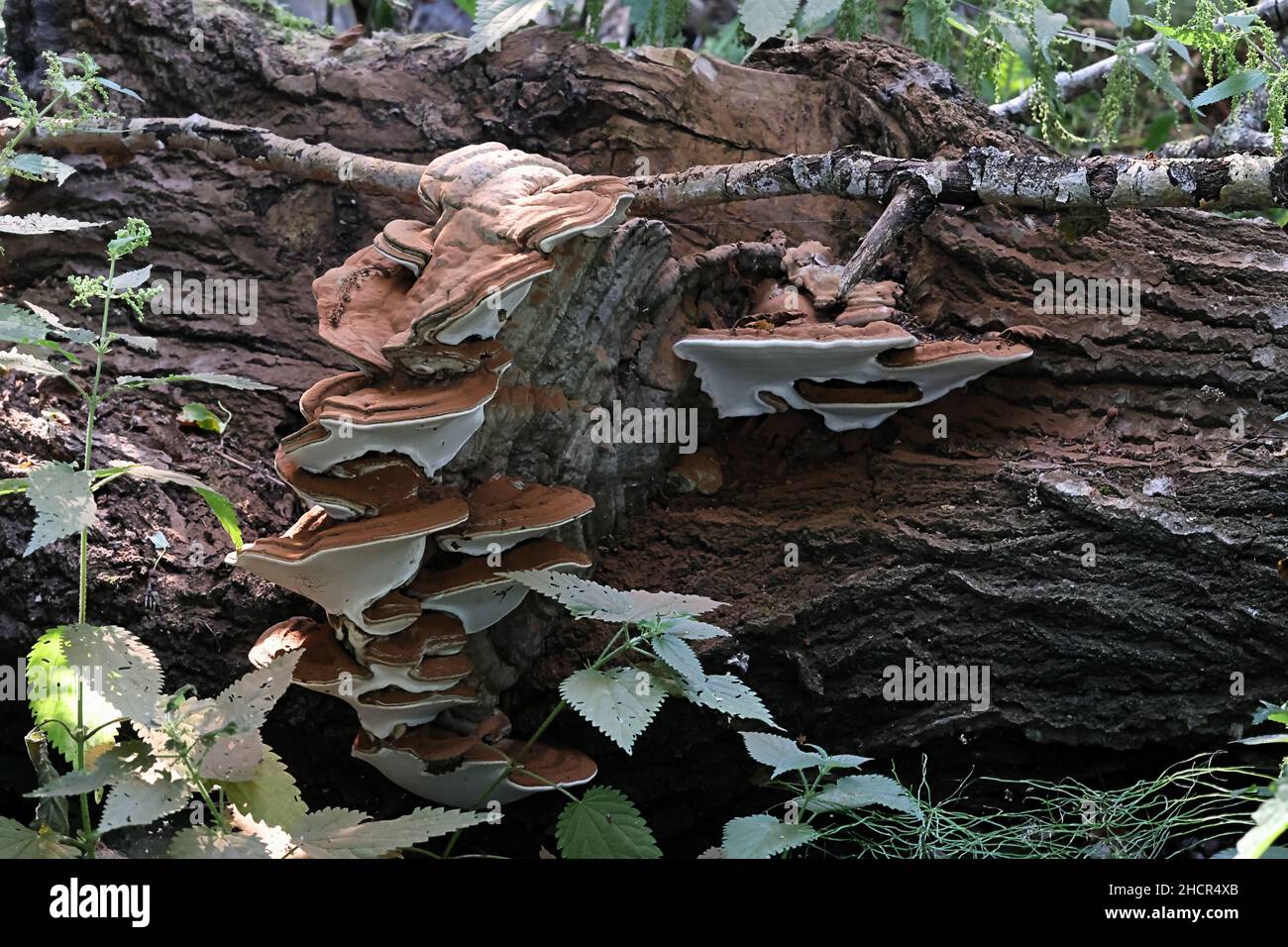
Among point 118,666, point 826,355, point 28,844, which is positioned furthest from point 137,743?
point 826,355

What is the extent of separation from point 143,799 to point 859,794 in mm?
1896

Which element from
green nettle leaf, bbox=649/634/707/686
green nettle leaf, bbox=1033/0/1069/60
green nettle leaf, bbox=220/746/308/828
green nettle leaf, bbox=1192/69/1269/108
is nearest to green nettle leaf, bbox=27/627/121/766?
green nettle leaf, bbox=220/746/308/828

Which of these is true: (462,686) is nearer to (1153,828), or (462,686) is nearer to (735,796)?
(735,796)

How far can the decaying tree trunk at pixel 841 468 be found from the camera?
3.76 metres

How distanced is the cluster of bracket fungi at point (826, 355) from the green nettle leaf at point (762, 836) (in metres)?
1.54

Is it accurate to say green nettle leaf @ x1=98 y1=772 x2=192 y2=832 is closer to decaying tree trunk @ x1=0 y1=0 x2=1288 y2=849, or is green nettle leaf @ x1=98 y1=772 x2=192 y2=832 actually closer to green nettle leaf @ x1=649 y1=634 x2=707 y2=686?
decaying tree trunk @ x1=0 y1=0 x2=1288 y2=849

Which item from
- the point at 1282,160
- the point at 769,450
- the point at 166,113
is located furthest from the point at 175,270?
the point at 1282,160

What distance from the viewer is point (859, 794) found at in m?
3.09

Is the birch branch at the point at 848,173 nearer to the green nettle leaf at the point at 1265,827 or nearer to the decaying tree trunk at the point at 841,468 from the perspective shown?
the decaying tree trunk at the point at 841,468

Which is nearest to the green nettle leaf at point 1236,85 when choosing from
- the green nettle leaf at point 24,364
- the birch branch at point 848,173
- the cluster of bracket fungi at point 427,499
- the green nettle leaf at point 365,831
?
the birch branch at point 848,173

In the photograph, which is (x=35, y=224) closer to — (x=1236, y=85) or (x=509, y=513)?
(x=509, y=513)

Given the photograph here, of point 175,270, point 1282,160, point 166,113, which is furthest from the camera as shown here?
point 166,113

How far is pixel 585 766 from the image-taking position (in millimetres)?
3701

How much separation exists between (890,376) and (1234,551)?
127 cm
